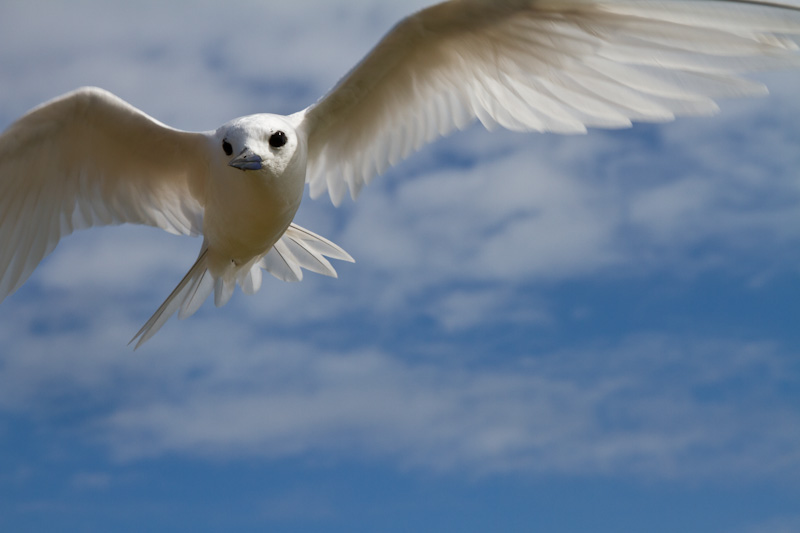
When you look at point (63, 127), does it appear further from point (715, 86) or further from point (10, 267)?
point (715, 86)

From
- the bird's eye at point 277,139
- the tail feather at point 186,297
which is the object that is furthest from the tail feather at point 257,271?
the bird's eye at point 277,139

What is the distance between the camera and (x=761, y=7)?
13.8ft

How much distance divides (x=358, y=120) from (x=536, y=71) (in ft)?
4.24

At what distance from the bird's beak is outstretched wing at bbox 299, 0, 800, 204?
967mm

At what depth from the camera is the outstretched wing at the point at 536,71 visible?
14.4 feet

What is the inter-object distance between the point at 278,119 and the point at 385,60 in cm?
91

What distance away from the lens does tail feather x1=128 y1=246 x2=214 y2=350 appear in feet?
19.6

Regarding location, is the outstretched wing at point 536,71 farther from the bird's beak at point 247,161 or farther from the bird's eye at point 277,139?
the bird's beak at point 247,161

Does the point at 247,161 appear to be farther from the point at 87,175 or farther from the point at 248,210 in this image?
the point at 87,175

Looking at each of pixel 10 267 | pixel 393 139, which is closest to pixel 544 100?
pixel 393 139

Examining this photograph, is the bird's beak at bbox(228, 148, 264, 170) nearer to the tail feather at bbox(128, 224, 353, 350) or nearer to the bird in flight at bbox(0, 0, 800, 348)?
the bird in flight at bbox(0, 0, 800, 348)

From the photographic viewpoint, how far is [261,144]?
482cm

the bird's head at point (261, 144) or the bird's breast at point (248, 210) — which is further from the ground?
the bird's head at point (261, 144)

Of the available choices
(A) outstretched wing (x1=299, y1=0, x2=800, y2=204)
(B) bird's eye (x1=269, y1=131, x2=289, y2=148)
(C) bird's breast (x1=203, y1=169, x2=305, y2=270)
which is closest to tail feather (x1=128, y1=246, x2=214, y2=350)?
(C) bird's breast (x1=203, y1=169, x2=305, y2=270)
